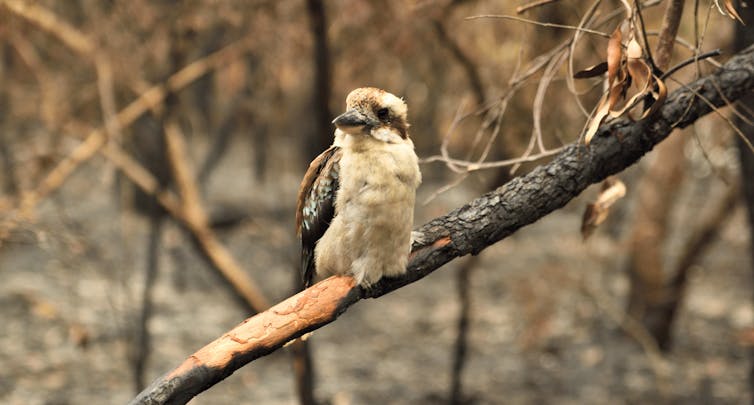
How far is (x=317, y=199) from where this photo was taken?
7.50 ft

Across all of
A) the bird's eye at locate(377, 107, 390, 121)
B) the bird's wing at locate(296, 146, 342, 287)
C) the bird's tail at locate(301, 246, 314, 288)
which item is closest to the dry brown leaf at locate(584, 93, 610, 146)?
the bird's eye at locate(377, 107, 390, 121)

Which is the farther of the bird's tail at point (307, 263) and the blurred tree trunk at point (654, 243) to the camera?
the blurred tree trunk at point (654, 243)

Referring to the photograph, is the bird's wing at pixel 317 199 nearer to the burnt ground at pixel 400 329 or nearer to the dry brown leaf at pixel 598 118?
the dry brown leaf at pixel 598 118

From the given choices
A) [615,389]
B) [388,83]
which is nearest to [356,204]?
[615,389]

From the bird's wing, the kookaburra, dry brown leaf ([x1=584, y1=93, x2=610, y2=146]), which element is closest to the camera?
dry brown leaf ([x1=584, y1=93, x2=610, y2=146])

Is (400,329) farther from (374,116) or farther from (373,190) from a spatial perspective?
(374,116)

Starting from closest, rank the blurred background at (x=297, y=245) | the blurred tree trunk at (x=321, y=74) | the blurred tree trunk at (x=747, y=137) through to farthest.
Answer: the blurred tree trunk at (x=747, y=137) → the blurred tree trunk at (x=321, y=74) → the blurred background at (x=297, y=245)

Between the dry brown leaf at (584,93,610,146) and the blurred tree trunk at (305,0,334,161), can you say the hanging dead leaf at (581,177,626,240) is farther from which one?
the blurred tree trunk at (305,0,334,161)

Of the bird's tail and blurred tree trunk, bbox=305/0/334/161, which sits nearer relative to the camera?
the bird's tail

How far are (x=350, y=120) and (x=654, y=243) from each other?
623 cm

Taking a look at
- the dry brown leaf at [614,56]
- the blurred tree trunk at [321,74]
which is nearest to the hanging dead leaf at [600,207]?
the dry brown leaf at [614,56]

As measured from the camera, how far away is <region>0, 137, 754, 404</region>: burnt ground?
6.83 meters

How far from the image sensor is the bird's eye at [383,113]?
80.5 inches

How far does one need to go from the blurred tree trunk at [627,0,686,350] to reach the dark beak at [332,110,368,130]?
235 inches
